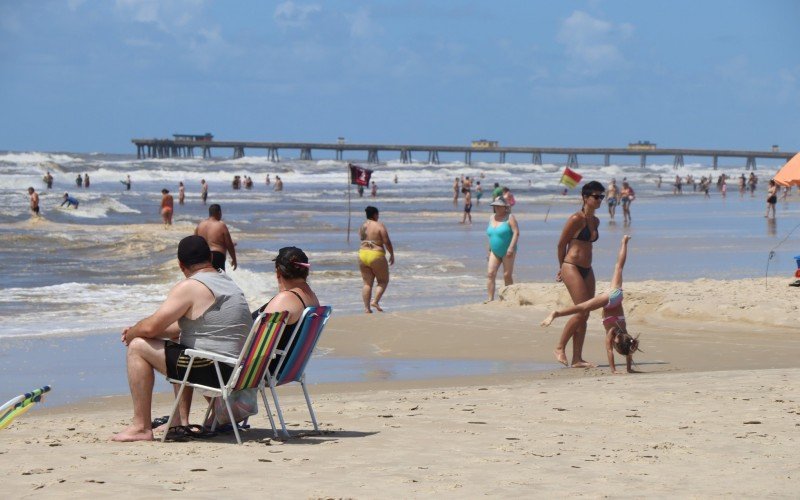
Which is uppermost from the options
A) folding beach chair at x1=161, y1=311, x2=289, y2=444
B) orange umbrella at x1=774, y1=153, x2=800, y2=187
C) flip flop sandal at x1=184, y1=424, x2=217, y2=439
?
orange umbrella at x1=774, y1=153, x2=800, y2=187

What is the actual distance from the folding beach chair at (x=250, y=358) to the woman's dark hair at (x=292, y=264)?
21.4 inches

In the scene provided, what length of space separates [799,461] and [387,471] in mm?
1754

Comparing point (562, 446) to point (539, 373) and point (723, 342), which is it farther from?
point (723, 342)

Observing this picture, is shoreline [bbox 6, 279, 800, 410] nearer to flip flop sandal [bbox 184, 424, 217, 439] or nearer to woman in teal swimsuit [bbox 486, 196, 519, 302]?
woman in teal swimsuit [bbox 486, 196, 519, 302]

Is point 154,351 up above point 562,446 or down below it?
above

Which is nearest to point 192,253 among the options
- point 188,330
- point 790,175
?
point 188,330

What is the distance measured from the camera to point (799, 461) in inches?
205

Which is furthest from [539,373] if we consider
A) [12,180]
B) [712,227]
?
[12,180]

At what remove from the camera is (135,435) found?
589 centimetres

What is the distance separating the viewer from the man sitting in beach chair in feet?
18.8

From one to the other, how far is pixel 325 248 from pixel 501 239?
12213 mm

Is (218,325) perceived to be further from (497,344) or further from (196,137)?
(196,137)

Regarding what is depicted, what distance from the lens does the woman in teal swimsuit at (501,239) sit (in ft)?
43.1

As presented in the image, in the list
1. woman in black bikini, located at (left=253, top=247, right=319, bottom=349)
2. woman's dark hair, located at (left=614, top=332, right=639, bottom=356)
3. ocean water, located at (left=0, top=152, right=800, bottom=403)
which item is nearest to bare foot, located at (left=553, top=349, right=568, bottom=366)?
ocean water, located at (left=0, top=152, right=800, bottom=403)
